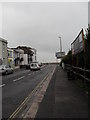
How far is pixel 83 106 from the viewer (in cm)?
752

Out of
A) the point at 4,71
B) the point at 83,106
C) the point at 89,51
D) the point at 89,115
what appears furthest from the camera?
the point at 4,71

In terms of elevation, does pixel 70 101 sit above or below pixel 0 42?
below

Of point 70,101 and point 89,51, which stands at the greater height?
point 89,51

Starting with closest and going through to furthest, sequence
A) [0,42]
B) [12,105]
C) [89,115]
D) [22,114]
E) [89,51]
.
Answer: [89,115]
[22,114]
[12,105]
[89,51]
[0,42]

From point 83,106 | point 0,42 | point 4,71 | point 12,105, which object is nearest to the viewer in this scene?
point 83,106

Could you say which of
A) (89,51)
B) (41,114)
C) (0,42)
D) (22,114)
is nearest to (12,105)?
(22,114)

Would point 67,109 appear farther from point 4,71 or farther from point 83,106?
point 4,71

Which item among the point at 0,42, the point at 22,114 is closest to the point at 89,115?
the point at 22,114

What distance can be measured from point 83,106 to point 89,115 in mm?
1184

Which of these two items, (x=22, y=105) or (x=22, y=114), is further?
(x=22, y=105)

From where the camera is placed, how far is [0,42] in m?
55.0

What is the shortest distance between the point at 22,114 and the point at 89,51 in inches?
204

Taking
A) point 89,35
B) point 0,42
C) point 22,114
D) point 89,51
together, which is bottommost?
point 22,114

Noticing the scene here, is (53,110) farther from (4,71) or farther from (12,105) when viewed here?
(4,71)
